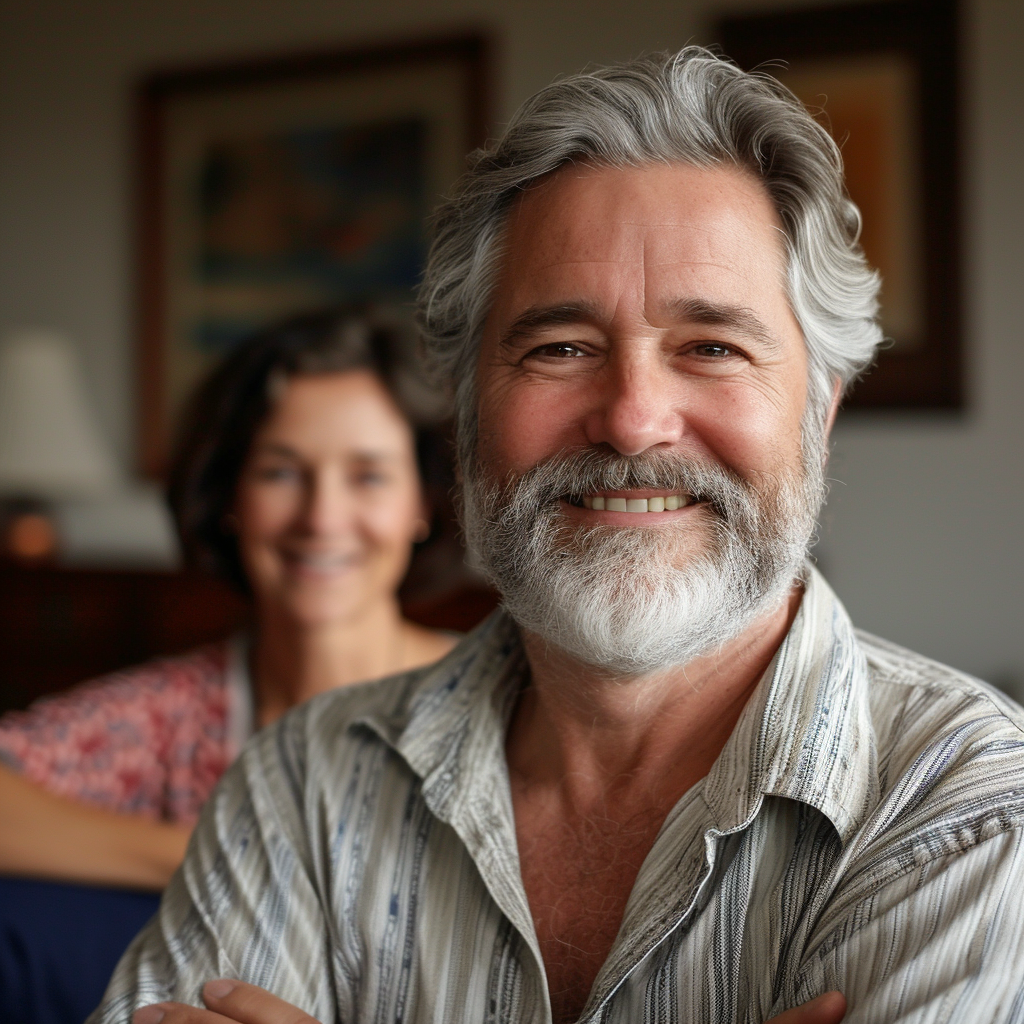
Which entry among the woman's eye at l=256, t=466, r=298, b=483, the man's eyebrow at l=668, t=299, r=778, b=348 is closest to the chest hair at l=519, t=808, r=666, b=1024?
the man's eyebrow at l=668, t=299, r=778, b=348

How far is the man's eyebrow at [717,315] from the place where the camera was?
1045 millimetres

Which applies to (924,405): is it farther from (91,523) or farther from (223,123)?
(91,523)

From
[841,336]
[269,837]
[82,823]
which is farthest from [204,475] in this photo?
[841,336]

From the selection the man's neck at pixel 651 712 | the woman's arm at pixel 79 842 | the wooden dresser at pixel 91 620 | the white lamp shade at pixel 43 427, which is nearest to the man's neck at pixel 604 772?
the man's neck at pixel 651 712

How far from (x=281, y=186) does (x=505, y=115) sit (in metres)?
0.82

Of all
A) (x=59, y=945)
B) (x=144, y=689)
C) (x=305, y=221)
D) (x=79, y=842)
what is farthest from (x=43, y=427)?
(x=59, y=945)

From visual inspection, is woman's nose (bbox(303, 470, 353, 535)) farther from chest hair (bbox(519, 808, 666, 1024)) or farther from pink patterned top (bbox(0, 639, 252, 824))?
chest hair (bbox(519, 808, 666, 1024))

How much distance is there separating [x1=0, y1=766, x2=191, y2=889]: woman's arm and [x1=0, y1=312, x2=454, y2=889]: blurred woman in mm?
144

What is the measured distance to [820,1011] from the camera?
0.81 m

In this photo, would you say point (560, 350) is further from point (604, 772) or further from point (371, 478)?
point (371, 478)

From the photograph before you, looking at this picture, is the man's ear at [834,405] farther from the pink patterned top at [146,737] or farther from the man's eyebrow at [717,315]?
the pink patterned top at [146,737]

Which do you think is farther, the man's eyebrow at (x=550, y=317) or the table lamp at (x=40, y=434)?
the table lamp at (x=40, y=434)

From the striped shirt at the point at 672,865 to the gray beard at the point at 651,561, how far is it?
0.21ft

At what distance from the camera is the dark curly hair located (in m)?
2.13
